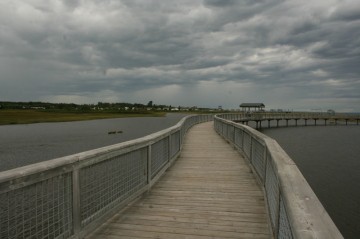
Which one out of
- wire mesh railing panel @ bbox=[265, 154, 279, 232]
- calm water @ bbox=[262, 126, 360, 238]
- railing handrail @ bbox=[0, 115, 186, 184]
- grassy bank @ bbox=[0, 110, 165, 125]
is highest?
railing handrail @ bbox=[0, 115, 186, 184]

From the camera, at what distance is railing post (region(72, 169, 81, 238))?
406cm

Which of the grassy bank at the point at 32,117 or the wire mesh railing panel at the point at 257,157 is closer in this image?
the wire mesh railing panel at the point at 257,157

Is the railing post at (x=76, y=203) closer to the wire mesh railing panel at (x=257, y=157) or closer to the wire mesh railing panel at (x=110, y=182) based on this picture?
the wire mesh railing panel at (x=110, y=182)

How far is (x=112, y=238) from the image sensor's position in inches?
169

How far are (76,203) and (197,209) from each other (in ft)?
7.56

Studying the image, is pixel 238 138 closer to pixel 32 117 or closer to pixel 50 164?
pixel 50 164

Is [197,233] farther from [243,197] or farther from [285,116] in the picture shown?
[285,116]

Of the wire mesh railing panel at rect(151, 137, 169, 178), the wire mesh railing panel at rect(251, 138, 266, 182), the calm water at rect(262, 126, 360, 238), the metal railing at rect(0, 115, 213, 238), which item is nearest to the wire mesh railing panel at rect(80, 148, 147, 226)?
the metal railing at rect(0, 115, 213, 238)

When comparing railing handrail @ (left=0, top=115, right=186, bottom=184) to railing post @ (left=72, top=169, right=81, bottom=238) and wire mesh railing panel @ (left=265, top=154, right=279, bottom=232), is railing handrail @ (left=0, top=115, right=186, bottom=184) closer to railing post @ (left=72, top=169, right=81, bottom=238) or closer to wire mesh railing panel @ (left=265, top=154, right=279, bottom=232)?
railing post @ (left=72, top=169, right=81, bottom=238)

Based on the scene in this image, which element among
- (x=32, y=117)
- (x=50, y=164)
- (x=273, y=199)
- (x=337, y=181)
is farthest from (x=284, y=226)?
(x=32, y=117)

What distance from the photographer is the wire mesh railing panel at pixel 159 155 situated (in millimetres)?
7355

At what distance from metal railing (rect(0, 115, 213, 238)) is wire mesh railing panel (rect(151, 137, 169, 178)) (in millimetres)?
27

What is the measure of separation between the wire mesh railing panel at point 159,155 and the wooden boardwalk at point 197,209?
0.33m

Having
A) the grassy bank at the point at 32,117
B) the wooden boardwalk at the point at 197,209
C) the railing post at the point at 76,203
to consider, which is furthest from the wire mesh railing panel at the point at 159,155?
the grassy bank at the point at 32,117
